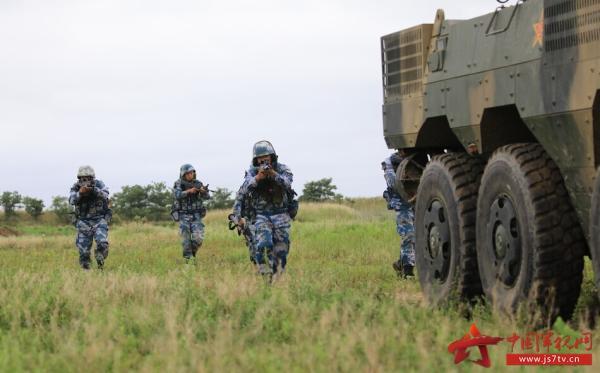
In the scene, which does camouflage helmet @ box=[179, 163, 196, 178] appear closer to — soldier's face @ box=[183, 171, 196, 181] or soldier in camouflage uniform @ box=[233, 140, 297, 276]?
soldier's face @ box=[183, 171, 196, 181]

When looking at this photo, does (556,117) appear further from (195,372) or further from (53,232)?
(53,232)

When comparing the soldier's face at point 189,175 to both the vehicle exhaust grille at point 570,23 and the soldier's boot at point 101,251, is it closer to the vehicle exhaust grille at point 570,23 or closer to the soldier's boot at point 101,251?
the soldier's boot at point 101,251

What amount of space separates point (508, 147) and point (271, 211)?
5.08 meters

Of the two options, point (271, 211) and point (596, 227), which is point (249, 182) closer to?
point (271, 211)

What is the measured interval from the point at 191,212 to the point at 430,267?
1018cm

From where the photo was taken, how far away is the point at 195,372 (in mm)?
6980

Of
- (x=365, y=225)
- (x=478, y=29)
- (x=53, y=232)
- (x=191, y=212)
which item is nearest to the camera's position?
(x=478, y=29)

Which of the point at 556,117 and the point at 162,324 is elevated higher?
the point at 556,117

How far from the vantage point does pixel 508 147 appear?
9.13 m

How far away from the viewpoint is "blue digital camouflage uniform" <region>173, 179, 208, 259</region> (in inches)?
792

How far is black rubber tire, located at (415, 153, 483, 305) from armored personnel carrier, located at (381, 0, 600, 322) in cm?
1

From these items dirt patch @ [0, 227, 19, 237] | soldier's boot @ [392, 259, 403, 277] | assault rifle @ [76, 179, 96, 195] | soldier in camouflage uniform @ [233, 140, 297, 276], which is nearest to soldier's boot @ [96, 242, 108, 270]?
assault rifle @ [76, 179, 96, 195]

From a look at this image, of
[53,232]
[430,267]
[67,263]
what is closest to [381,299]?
[430,267]

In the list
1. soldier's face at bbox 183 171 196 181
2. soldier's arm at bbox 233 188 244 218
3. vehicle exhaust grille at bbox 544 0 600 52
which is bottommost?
soldier's arm at bbox 233 188 244 218
